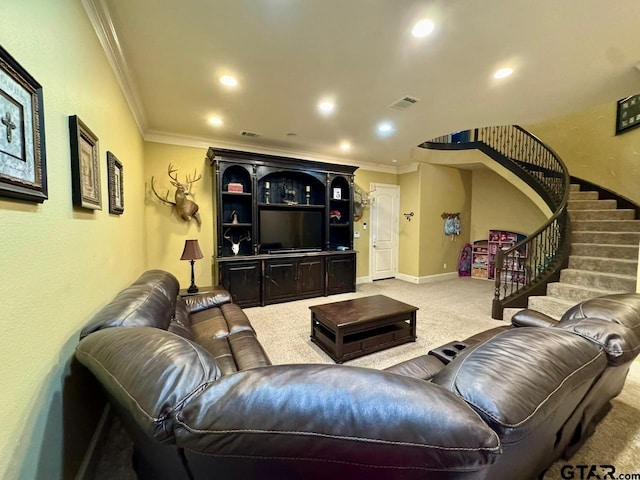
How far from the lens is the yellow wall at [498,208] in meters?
6.06

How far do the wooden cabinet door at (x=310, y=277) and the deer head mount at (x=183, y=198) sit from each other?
6.34 ft

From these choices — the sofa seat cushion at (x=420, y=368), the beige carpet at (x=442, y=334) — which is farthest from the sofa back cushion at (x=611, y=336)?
the beige carpet at (x=442, y=334)

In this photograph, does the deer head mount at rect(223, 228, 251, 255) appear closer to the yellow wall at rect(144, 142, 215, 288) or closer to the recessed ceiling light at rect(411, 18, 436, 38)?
the yellow wall at rect(144, 142, 215, 288)

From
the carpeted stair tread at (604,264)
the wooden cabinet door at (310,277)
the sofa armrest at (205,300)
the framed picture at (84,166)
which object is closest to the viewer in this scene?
the framed picture at (84,166)

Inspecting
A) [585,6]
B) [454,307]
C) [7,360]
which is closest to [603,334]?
[585,6]

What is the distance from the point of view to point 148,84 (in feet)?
8.74

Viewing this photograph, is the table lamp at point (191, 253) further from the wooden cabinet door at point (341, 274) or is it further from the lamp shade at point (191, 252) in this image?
the wooden cabinet door at point (341, 274)

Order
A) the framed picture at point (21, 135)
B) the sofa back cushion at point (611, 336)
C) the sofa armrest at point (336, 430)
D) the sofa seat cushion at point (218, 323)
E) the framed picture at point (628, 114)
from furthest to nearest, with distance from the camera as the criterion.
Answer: the framed picture at point (628, 114) → the sofa seat cushion at point (218, 323) → the sofa back cushion at point (611, 336) → the framed picture at point (21, 135) → the sofa armrest at point (336, 430)

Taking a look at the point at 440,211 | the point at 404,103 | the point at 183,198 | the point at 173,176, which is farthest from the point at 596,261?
the point at 173,176

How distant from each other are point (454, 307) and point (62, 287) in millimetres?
4674

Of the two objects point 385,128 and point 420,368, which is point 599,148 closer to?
point 385,128

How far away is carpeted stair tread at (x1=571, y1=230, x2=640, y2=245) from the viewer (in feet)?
12.1

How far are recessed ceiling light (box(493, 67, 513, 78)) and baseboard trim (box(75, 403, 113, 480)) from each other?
13.4ft

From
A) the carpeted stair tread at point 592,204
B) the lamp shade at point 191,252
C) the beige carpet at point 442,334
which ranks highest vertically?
the carpeted stair tread at point 592,204
